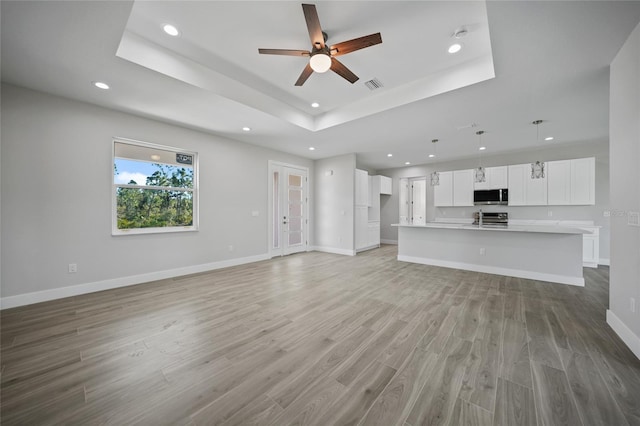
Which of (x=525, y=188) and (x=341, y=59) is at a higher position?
(x=341, y=59)

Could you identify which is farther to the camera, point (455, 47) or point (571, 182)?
point (571, 182)

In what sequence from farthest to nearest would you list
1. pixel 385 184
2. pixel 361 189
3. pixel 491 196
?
pixel 385 184 < pixel 361 189 < pixel 491 196

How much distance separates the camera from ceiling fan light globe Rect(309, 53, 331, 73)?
7.64 feet

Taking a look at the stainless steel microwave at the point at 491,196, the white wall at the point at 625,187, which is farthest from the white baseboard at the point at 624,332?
the stainless steel microwave at the point at 491,196

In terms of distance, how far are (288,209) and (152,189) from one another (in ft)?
10.2

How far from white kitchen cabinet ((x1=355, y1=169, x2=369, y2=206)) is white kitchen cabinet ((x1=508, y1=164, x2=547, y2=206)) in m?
3.75

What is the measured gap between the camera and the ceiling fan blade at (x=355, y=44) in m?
2.07

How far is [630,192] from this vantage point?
2.04 m

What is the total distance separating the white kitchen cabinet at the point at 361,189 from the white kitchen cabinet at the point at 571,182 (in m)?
4.43

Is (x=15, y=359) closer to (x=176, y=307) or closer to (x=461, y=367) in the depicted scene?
(x=176, y=307)

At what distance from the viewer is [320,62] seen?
2.38 meters

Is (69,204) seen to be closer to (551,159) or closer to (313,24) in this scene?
(313,24)

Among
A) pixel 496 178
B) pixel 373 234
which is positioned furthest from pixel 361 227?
pixel 496 178

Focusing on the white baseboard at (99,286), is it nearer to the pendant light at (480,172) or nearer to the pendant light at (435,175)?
the pendant light at (435,175)
